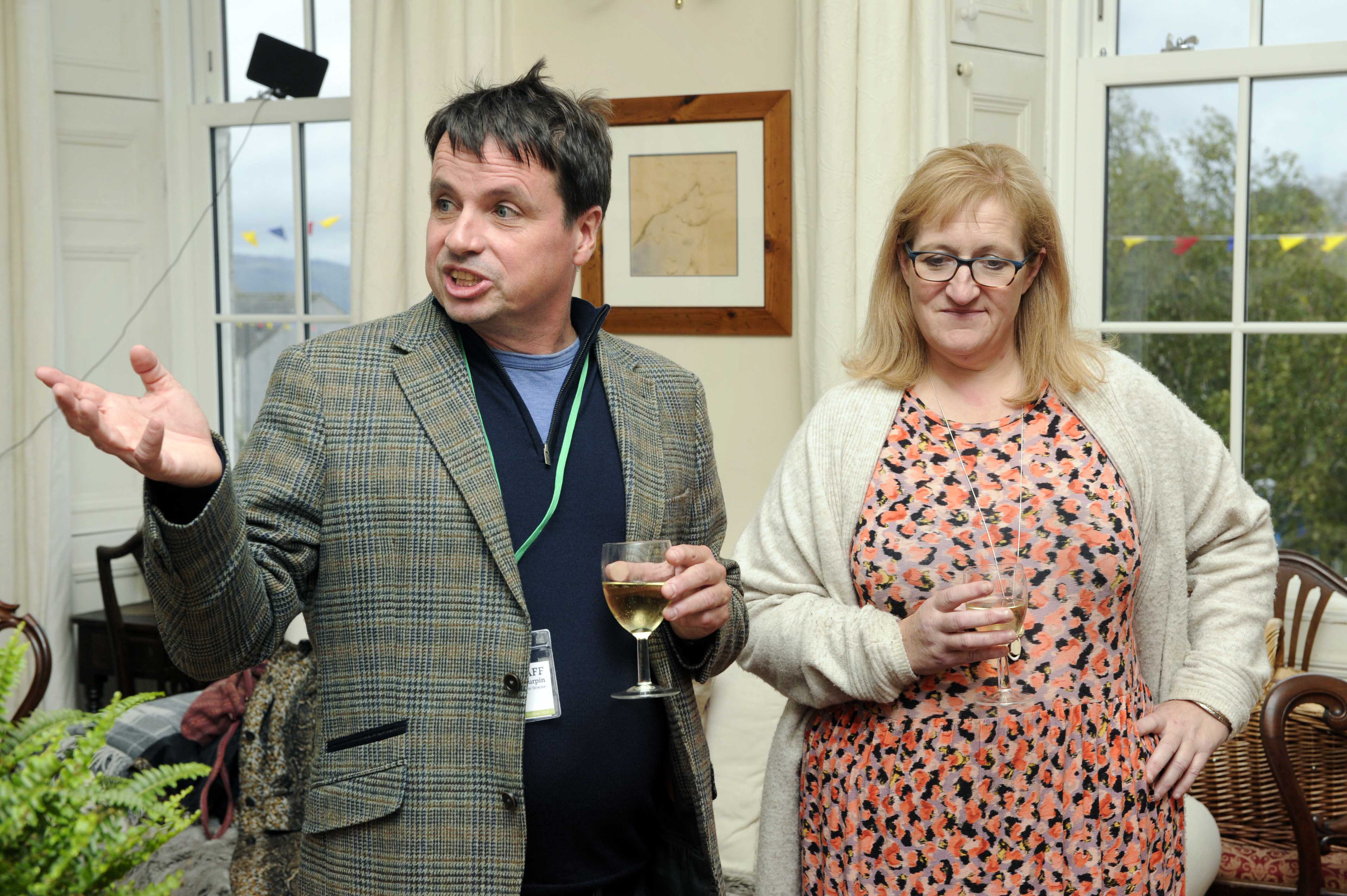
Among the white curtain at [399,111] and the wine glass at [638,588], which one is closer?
the wine glass at [638,588]

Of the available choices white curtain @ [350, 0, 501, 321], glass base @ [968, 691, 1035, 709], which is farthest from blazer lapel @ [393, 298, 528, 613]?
white curtain @ [350, 0, 501, 321]

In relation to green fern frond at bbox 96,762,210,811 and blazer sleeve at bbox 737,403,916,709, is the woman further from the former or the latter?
green fern frond at bbox 96,762,210,811

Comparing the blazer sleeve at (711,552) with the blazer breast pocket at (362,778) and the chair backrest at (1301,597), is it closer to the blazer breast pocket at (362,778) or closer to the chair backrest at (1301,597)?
the blazer breast pocket at (362,778)

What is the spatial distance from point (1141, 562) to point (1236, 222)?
6.14ft

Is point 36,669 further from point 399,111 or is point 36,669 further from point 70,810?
point 70,810

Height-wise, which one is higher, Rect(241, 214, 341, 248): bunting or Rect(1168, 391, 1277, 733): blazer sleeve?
Rect(241, 214, 341, 248): bunting

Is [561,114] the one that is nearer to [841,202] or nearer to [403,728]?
[403,728]

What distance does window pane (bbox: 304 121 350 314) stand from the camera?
13.9ft

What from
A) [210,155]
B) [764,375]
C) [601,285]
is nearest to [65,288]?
[210,155]

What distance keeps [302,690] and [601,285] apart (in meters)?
1.39

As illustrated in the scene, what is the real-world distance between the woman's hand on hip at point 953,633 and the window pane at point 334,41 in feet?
10.9

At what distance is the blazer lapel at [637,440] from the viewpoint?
148cm

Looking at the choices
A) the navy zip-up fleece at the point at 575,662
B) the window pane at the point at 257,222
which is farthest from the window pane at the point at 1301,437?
the window pane at the point at 257,222

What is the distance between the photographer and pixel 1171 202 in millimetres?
3270
